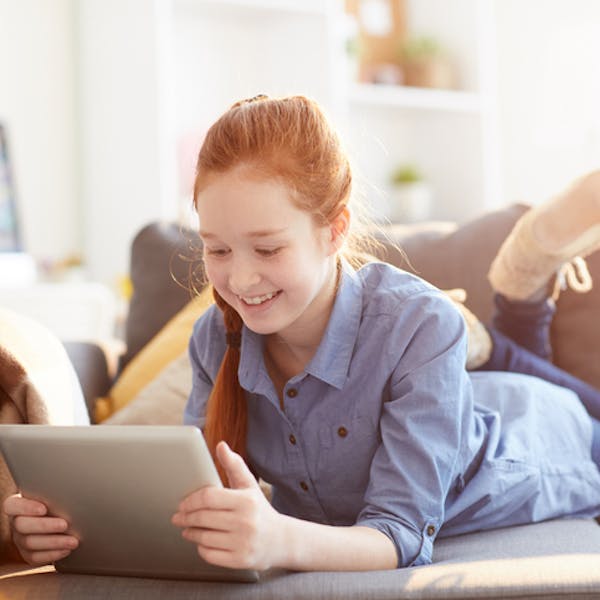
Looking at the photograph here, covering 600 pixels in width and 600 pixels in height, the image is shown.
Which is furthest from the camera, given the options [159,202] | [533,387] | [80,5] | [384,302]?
[80,5]

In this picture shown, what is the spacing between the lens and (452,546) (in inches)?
48.6

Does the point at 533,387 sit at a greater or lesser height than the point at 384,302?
lesser

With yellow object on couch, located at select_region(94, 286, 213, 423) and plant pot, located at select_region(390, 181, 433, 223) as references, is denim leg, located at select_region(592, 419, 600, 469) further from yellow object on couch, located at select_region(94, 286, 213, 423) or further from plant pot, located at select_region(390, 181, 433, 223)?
plant pot, located at select_region(390, 181, 433, 223)

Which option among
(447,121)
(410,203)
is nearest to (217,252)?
(410,203)

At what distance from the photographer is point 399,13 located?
4.90 m

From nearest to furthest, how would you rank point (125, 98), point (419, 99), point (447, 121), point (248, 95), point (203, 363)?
1. point (203, 363)
2. point (125, 98)
3. point (248, 95)
4. point (419, 99)
5. point (447, 121)

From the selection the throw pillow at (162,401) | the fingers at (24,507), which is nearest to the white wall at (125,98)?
the throw pillow at (162,401)

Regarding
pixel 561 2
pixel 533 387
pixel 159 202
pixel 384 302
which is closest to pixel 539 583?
pixel 384 302

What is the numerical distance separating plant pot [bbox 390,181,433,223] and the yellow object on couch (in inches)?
104

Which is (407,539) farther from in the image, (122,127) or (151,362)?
(122,127)

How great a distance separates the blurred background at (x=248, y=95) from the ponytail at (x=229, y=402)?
209 cm

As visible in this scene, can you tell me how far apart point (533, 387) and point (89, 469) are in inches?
30.9

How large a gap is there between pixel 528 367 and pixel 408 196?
2.94m

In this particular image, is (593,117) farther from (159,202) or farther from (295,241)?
(295,241)
